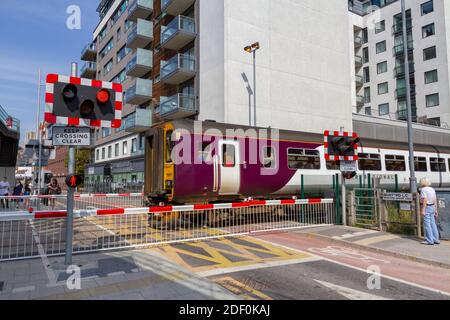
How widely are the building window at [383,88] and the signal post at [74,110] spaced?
4324 centimetres

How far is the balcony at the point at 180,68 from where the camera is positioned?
23328mm

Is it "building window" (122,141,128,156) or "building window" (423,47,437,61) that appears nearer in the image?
"building window" (122,141,128,156)

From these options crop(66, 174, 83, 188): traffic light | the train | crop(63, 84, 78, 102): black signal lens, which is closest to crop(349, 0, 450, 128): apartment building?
the train

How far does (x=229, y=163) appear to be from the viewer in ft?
39.3

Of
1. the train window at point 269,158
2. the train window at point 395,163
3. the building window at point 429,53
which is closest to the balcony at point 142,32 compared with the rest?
the train window at point 269,158

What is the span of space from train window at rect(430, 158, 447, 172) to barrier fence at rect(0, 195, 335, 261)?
12162mm

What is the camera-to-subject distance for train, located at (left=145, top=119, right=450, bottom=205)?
1099 cm

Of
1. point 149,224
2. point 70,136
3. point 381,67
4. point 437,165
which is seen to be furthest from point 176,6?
point 381,67

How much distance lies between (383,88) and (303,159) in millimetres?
34415

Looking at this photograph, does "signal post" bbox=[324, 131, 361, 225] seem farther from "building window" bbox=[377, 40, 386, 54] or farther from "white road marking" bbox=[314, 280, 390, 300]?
"building window" bbox=[377, 40, 386, 54]

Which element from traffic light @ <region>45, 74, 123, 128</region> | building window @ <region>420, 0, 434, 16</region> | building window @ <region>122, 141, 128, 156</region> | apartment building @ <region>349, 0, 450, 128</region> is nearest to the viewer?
traffic light @ <region>45, 74, 123, 128</region>

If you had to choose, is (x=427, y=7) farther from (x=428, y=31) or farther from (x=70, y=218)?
(x=70, y=218)

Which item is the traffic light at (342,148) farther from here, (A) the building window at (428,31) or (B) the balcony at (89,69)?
(B) the balcony at (89,69)

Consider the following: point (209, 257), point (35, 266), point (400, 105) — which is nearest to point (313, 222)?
point (209, 257)
